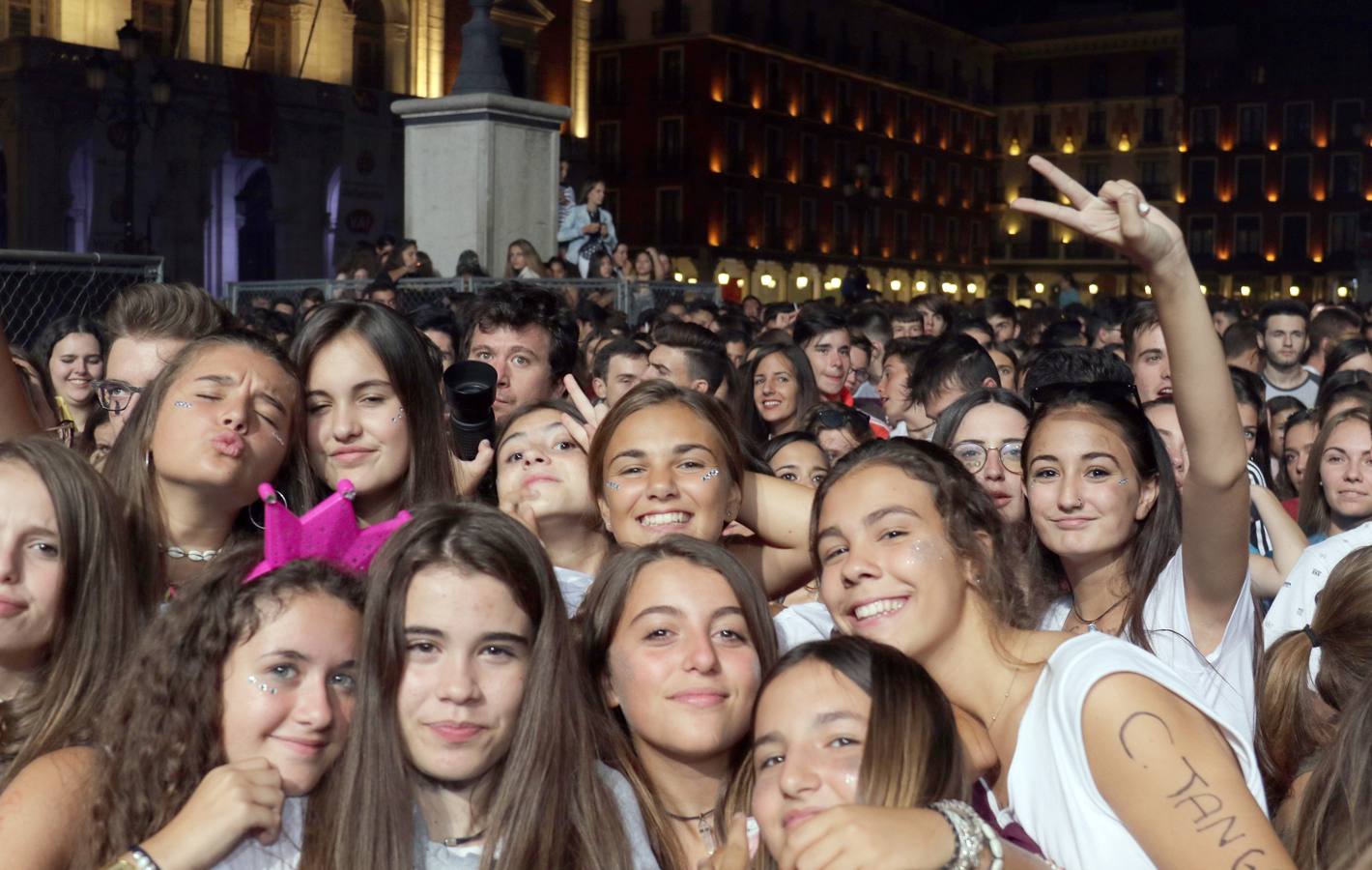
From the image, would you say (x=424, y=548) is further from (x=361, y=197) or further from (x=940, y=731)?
(x=361, y=197)

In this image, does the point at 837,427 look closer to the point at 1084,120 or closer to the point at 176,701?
the point at 176,701

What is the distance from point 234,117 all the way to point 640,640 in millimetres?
30059

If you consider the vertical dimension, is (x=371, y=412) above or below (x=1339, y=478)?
above

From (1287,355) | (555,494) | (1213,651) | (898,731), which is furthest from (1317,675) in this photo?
(1287,355)

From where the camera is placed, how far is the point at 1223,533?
3.77 metres

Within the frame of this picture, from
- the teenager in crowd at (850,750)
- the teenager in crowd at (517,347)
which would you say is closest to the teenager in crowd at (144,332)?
the teenager in crowd at (517,347)

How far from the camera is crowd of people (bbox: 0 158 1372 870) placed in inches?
115

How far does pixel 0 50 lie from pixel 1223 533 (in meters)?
28.5

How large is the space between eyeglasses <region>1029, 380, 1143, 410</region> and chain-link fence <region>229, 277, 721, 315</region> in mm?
5967

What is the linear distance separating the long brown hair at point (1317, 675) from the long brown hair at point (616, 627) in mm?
1244

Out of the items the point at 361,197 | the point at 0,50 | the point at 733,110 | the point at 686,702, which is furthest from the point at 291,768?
the point at 733,110

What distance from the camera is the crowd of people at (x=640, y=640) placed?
9.57ft

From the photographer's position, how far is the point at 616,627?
3.59 meters

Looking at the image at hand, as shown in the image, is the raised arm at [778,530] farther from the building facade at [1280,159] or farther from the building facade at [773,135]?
the building facade at [1280,159]
